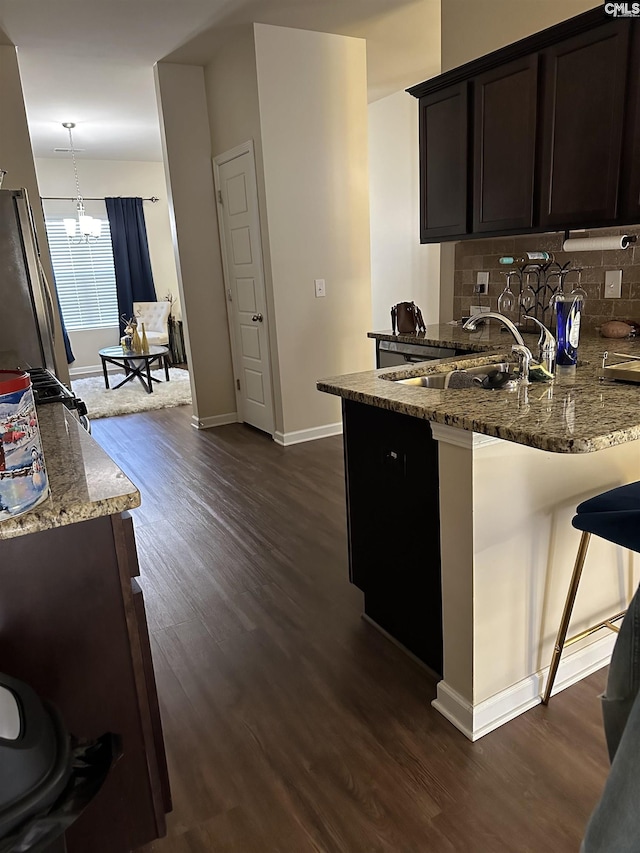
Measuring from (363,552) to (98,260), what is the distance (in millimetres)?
7279

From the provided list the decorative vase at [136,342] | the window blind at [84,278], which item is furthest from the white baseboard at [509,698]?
the window blind at [84,278]

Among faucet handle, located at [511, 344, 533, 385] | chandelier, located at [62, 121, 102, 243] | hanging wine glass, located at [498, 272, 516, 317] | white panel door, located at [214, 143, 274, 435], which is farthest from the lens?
chandelier, located at [62, 121, 102, 243]

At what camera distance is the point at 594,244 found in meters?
2.70

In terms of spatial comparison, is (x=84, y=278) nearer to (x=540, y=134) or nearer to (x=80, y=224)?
(x=80, y=224)

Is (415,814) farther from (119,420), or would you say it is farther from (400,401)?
(119,420)

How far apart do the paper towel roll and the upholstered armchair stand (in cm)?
571

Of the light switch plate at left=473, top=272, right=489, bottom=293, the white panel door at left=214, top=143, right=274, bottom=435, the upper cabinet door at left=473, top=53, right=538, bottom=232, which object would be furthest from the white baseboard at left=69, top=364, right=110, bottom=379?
the upper cabinet door at left=473, top=53, right=538, bottom=232

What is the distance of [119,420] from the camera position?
560 centimetres

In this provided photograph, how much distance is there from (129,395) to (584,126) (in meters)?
5.14

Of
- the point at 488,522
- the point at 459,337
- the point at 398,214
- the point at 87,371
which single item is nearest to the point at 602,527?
the point at 488,522

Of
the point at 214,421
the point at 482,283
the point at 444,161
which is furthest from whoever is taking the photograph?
the point at 214,421

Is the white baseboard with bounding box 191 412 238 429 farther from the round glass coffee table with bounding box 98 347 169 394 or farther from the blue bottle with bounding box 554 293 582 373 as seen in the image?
the blue bottle with bounding box 554 293 582 373

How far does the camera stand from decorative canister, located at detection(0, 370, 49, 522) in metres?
0.98

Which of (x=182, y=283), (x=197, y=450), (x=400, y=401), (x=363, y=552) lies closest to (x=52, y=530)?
(x=400, y=401)
